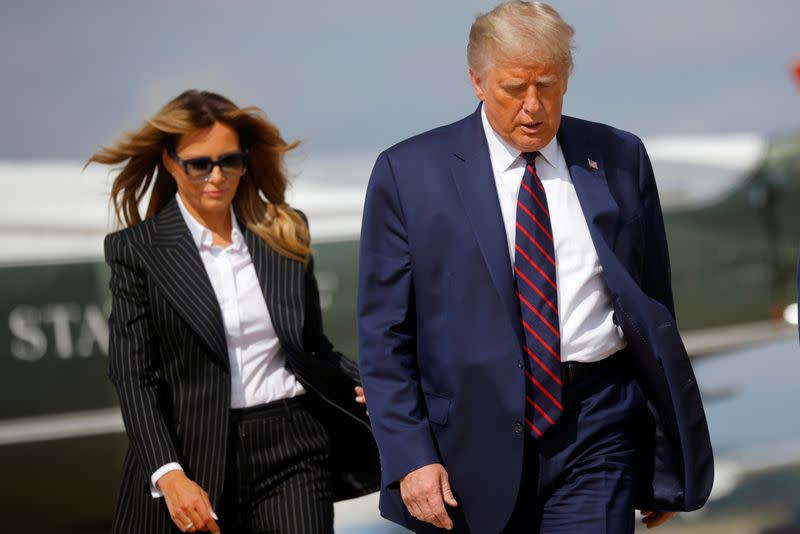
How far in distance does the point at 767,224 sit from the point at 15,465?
34.4 feet

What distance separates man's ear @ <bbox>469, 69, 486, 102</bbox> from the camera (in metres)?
2.46

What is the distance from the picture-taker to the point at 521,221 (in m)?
2.38

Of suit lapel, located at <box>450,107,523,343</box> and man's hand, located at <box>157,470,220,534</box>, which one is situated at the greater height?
suit lapel, located at <box>450,107,523,343</box>

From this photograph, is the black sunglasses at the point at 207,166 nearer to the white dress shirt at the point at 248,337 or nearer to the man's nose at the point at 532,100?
the white dress shirt at the point at 248,337

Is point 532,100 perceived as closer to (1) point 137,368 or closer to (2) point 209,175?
(2) point 209,175

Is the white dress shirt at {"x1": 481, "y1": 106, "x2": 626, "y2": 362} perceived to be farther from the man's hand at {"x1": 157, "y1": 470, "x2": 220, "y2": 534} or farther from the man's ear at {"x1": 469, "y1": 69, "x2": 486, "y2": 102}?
the man's hand at {"x1": 157, "y1": 470, "x2": 220, "y2": 534}

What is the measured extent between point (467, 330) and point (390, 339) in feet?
0.53

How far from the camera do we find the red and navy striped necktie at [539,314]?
2.36 metres

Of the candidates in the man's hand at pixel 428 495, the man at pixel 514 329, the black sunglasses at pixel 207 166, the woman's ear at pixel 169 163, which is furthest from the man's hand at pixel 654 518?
the woman's ear at pixel 169 163

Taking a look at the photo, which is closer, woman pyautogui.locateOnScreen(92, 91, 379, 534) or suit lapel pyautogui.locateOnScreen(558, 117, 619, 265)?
suit lapel pyautogui.locateOnScreen(558, 117, 619, 265)

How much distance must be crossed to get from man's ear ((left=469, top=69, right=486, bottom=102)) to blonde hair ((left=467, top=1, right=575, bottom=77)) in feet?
0.09

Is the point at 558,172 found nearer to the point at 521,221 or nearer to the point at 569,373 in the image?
the point at 521,221

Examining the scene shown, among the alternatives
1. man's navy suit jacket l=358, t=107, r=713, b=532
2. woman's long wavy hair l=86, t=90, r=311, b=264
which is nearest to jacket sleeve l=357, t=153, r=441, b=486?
man's navy suit jacket l=358, t=107, r=713, b=532

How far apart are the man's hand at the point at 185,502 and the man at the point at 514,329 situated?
23.0 inches
